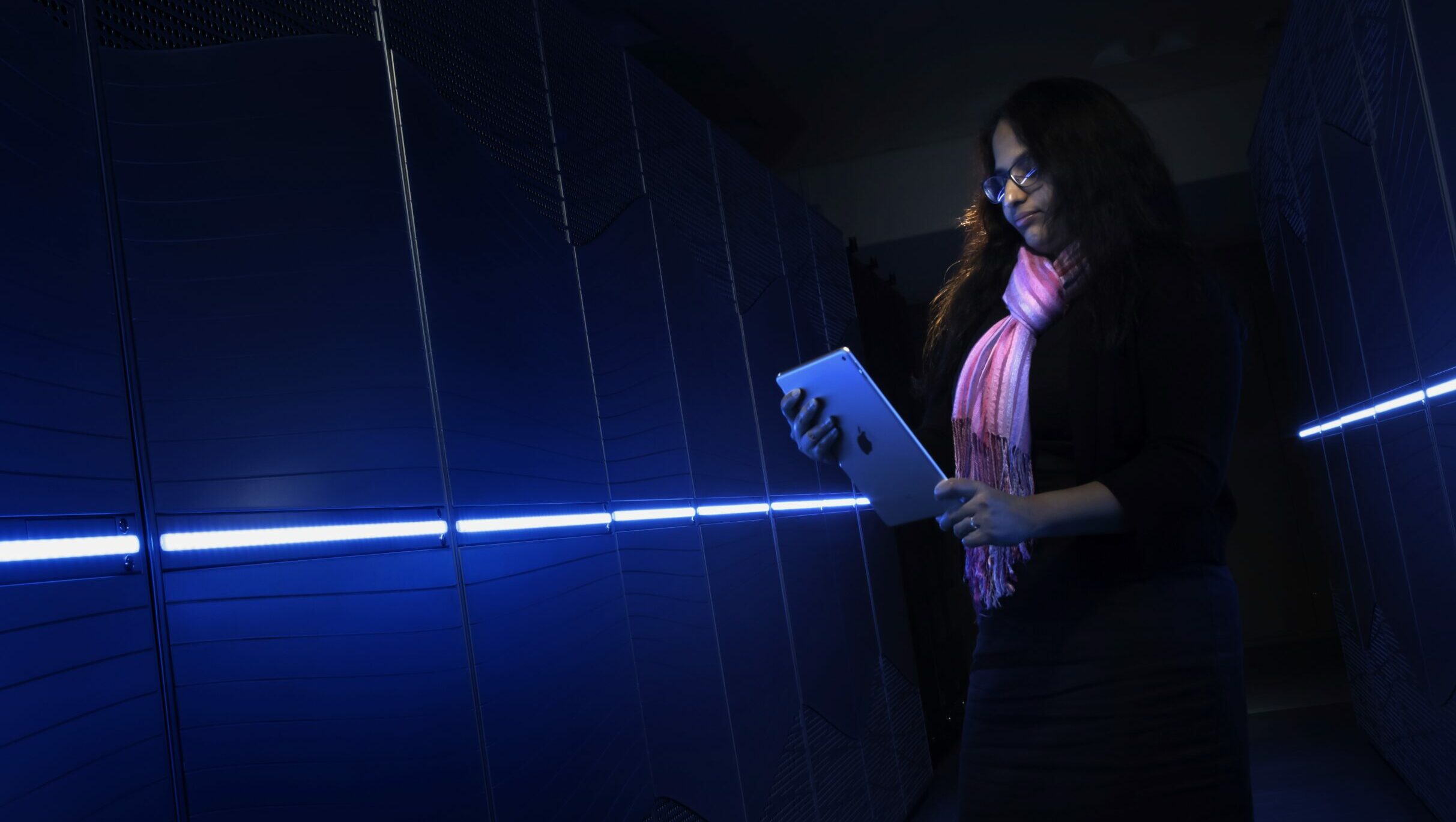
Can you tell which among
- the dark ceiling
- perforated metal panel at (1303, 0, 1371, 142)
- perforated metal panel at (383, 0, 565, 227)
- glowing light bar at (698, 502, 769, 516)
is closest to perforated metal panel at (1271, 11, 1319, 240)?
perforated metal panel at (1303, 0, 1371, 142)

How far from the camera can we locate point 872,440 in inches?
65.5

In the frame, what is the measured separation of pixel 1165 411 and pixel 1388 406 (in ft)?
8.18

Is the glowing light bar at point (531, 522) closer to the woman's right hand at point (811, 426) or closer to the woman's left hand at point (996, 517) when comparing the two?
the woman's right hand at point (811, 426)

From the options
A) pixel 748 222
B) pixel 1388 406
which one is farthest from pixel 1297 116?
pixel 748 222

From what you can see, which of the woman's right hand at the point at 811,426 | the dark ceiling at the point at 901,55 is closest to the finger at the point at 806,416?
the woman's right hand at the point at 811,426

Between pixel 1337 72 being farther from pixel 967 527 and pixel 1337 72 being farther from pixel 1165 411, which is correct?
pixel 967 527

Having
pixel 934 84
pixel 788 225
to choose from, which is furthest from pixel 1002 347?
pixel 934 84

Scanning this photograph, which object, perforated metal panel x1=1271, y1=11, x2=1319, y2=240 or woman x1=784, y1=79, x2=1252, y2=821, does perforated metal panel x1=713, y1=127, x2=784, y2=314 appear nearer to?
perforated metal panel x1=1271, y1=11, x2=1319, y2=240

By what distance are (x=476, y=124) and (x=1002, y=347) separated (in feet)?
4.29

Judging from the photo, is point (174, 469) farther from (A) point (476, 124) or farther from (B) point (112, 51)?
(A) point (476, 124)

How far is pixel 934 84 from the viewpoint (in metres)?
6.37

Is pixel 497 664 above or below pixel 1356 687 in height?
above

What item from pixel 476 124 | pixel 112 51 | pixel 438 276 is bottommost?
pixel 438 276

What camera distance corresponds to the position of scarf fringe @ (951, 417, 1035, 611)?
1.51 m
